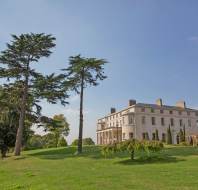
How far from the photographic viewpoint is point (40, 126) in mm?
35500

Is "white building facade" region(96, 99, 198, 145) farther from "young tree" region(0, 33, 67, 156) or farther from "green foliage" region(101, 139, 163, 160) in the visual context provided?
"green foliage" region(101, 139, 163, 160)

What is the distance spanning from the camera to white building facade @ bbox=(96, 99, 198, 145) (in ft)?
211

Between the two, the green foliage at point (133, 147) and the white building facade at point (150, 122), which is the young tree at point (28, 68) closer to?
the green foliage at point (133, 147)

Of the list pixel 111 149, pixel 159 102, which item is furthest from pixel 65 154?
pixel 159 102

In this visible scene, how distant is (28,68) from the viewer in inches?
1345

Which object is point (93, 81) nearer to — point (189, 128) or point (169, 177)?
point (169, 177)

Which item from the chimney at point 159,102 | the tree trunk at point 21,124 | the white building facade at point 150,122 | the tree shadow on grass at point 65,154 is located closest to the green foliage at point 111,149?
the tree shadow on grass at point 65,154

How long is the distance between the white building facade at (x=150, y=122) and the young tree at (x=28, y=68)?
3145cm

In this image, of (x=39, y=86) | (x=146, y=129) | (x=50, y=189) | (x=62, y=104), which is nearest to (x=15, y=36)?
(x=39, y=86)

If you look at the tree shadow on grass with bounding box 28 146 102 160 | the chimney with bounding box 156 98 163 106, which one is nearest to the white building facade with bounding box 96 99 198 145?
the chimney with bounding box 156 98 163 106

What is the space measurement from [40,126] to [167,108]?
40211 millimetres

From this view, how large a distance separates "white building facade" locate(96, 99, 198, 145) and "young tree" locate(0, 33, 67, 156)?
31.4 meters

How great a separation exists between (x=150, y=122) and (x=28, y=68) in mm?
38643

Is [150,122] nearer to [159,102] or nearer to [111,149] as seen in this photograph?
[159,102]
